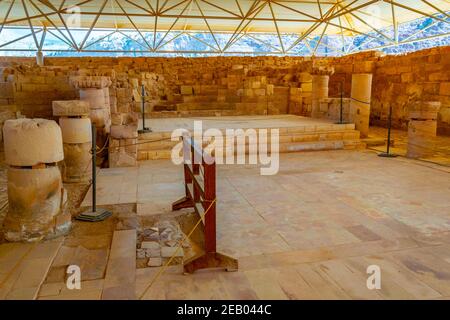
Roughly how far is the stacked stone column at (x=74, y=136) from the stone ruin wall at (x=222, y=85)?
2.49 meters

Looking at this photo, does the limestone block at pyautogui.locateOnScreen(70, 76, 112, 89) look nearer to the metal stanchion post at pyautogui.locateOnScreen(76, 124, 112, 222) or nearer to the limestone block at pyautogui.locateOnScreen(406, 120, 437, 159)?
the metal stanchion post at pyautogui.locateOnScreen(76, 124, 112, 222)

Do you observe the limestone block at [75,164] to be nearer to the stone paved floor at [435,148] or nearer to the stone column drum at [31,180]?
the stone column drum at [31,180]

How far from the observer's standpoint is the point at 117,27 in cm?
2017

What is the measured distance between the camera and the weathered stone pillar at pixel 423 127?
26.0 ft

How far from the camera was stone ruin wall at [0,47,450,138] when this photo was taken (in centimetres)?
1020

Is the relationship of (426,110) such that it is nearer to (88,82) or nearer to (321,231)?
(321,231)

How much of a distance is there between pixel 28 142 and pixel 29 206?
691 millimetres

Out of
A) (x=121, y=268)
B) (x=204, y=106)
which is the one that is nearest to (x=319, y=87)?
(x=204, y=106)

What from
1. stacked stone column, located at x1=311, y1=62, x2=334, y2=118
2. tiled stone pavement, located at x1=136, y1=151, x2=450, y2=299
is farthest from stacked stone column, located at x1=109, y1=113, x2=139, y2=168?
stacked stone column, located at x1=311, y1=62, x2=334, y2=118

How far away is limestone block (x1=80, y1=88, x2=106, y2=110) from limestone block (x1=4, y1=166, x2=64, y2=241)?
401 centimetres

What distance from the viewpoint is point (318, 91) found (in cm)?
1233

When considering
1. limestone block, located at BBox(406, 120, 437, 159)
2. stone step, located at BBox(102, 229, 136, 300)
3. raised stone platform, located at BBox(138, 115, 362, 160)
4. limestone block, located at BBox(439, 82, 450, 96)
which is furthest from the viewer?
limestone block, located at BBox(439, 82, 450, 96)

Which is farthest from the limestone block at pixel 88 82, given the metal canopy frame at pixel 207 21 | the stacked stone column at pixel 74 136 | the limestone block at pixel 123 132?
the metal canopy frame at pixel 207 21

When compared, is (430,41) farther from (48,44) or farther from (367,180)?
(48,44)
